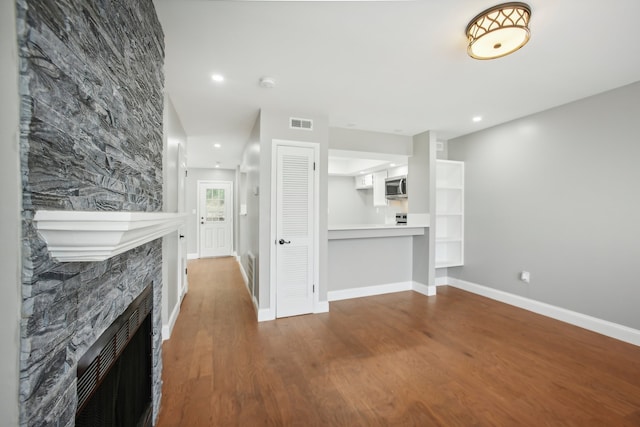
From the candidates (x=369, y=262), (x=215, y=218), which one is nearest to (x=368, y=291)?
(x=369, y=262)

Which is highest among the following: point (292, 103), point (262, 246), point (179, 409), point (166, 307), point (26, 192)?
point (292, 103)

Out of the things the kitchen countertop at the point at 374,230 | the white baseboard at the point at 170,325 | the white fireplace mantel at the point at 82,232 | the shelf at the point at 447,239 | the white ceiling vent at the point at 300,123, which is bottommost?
the white baseboard at the point at 170,325

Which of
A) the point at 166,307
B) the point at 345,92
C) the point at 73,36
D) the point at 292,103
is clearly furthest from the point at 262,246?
the point at 73,36

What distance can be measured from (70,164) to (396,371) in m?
2.45

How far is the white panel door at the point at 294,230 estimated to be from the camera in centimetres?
329

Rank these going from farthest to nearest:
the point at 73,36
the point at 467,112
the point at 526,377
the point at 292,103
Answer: the point at 467,112 → the point at 292,103 → the point at 526,377 → the point at 73,36

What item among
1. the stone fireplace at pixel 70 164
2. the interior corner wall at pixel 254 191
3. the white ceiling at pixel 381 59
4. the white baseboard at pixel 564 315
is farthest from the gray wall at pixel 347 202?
the stone fireplace at pixel 70 164

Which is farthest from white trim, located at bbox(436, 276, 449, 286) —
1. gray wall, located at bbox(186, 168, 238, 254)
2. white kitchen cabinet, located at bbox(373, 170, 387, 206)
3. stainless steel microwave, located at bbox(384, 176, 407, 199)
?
gray wall, located at bbox(186, 168, 238, 254)

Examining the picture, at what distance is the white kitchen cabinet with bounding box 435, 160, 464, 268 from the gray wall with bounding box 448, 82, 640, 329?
23 cm

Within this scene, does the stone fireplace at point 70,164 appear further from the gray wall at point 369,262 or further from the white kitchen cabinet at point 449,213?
the white kitchen cabinet at point 449,213

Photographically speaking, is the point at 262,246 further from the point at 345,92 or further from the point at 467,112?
the point at 467,112

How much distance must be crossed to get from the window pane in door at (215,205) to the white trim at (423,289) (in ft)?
18.0

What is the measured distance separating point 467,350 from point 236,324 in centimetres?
246

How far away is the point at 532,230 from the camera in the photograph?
357 cm
